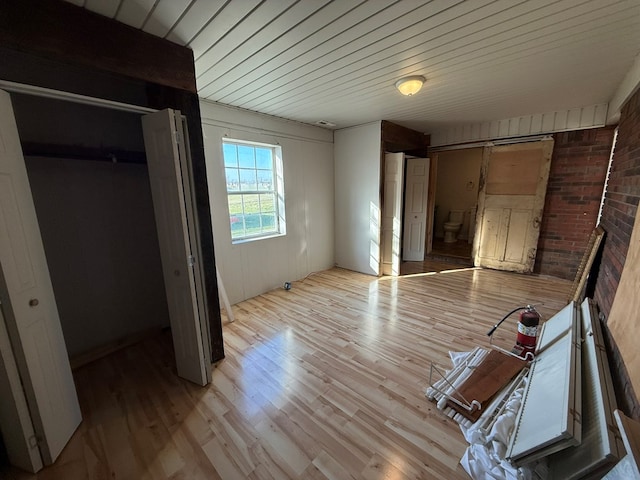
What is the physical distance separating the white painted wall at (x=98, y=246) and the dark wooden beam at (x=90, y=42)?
3.36 feet

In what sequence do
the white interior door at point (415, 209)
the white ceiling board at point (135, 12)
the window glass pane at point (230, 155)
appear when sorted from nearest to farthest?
the white ceiling board at point (135, 12) → the window glass pane at point (230, 155) → the white interior door at point (415, 209)

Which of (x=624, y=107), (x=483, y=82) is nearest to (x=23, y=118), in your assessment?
(x=483, y=82)

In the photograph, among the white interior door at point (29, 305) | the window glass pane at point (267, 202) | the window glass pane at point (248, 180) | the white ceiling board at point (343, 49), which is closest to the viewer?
the white interior door at point (29, 305)

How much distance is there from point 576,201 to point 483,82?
8.70 ft

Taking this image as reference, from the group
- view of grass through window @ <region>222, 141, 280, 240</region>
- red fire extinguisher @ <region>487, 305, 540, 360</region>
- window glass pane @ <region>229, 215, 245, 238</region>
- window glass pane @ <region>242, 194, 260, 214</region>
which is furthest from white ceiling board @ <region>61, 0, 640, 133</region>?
red fire extinguisher @ <region>487, 305, 540, 360</region>

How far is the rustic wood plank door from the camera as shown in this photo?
3979 millimetres

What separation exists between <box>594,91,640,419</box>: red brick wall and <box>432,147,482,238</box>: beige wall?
11.8ft

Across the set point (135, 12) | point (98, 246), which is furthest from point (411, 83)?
point (98, 246)

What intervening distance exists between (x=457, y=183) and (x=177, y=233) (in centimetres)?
687

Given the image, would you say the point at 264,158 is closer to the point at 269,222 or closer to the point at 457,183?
the point at 269,222

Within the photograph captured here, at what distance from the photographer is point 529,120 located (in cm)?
388

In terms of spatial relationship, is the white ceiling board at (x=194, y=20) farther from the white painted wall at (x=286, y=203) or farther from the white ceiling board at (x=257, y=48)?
the white painted wall at (x=286, y=203)

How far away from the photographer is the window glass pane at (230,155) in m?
3.26

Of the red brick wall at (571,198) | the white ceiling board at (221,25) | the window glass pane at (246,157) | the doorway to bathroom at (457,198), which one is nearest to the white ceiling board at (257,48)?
the white ceiling board at (221,25)
